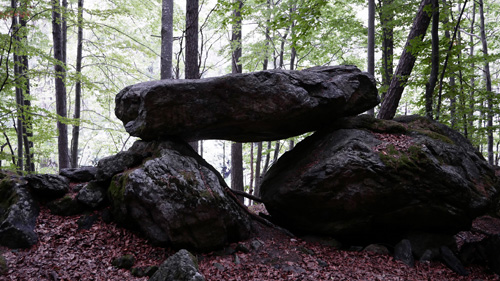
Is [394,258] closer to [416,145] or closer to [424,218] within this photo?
[424,218]

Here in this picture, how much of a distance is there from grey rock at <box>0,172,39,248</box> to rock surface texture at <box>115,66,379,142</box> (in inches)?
87.8

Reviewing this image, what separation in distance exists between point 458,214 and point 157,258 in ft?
19.0

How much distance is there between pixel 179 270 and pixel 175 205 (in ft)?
4.46

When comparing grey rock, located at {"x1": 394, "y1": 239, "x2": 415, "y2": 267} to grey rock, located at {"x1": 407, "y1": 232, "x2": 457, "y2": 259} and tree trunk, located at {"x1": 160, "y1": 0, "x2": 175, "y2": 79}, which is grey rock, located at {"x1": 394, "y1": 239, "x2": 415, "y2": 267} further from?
tree trunk, located at {"x1": 160, "y1": 0, "x2": 175, "y2": 79}

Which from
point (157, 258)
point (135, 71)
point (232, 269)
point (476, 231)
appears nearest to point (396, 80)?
point (476, 231)

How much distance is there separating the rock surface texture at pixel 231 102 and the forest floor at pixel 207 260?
2224 millimetres

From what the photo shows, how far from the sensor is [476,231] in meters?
Result: 6.57

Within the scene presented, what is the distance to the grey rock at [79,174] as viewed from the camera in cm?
612

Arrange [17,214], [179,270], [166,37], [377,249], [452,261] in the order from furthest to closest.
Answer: [166,37] < [377,249] < [452,261] < [17,214] < [179,270]

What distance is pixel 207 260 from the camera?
15.5 feet

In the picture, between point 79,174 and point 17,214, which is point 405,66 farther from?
point 17,214

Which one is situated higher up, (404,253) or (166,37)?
(166,37)

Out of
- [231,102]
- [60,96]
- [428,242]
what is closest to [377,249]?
[428,242]

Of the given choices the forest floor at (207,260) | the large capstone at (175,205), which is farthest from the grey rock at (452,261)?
the large capstone at (175,205)
